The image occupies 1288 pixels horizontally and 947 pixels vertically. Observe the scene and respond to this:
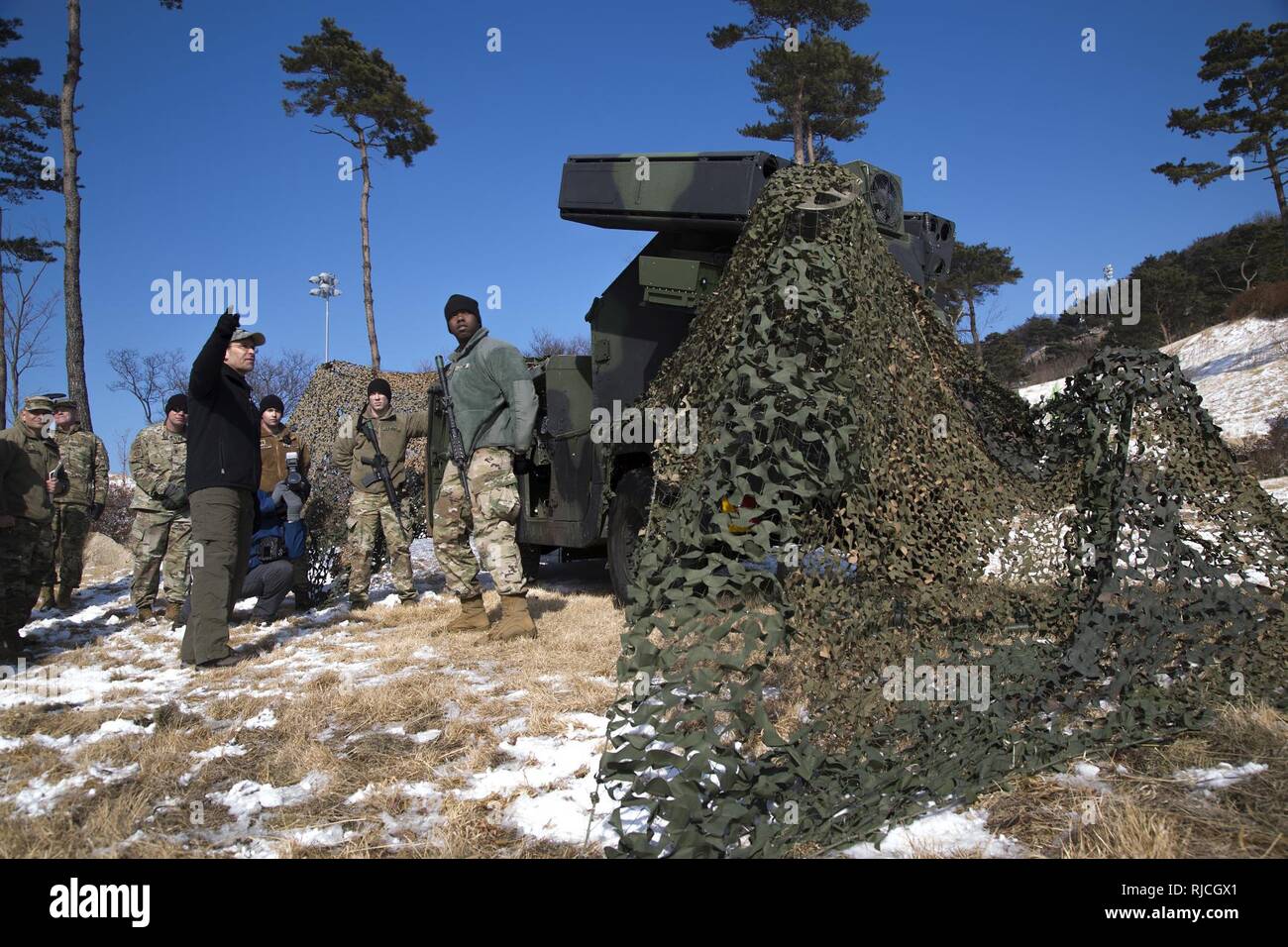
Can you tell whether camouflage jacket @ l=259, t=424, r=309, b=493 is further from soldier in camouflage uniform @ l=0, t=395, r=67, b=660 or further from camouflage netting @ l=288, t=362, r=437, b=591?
soldier in camouflage uniform @ l=0, t=395, r=67, b=660

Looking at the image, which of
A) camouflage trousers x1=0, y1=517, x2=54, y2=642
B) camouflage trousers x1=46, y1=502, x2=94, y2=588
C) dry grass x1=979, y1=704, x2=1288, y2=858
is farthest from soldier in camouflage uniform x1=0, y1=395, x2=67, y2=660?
dry grass x1=979, y1=704, x2=1288, y2=858

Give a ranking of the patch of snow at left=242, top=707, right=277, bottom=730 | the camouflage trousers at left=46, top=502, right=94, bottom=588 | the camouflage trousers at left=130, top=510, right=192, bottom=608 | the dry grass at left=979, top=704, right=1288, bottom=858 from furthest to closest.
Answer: the camouflage trousers at left=46, top=502, right=94, bottom=588 → the camouflage trousers at left=130, top=510, right=192, bottom=608 → the patch of snow at left=242, top=707, right=277, bottom=730 → the dry grass at left=979, top=704, right=1288, bottom=858

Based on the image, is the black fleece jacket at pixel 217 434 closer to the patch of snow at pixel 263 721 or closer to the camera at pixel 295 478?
the patch of snow at pixel 263 721

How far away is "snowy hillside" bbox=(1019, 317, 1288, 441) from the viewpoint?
12352 mm

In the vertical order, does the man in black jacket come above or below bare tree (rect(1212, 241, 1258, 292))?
below

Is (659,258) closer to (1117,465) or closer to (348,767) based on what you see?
(1117,465)

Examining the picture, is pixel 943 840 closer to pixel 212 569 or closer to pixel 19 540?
pixel 212 569

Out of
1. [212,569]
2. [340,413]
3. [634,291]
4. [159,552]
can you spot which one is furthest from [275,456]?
[340,413]

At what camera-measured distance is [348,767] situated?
9.93 ft

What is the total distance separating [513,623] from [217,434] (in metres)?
2.16

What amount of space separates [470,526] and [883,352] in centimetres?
359

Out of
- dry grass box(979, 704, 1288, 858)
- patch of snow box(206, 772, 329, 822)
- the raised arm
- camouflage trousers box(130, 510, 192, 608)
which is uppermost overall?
the raised arm

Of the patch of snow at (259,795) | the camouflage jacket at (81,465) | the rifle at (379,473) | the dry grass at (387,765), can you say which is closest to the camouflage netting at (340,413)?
the rifle at (379,473)

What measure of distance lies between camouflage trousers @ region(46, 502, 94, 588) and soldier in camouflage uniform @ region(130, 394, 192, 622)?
46.1 inches
